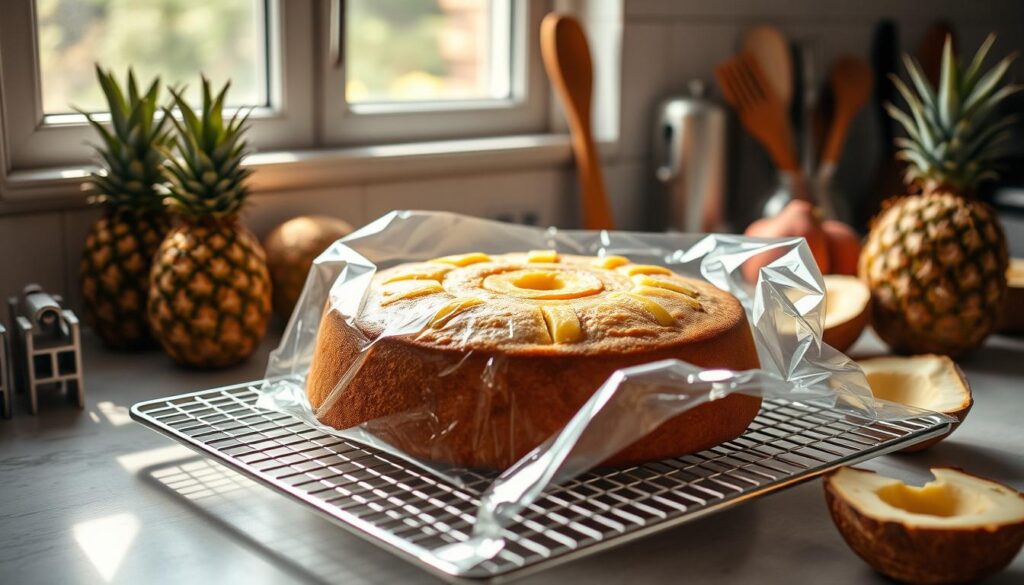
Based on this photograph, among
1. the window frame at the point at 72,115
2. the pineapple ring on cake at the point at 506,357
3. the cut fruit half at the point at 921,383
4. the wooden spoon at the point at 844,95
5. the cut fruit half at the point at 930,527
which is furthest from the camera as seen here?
the wooden spoon at the point at 844,95

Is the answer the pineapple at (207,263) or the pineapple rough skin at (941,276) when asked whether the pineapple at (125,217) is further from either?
the pineapple rough skin at (941,276)

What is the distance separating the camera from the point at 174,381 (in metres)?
1.16

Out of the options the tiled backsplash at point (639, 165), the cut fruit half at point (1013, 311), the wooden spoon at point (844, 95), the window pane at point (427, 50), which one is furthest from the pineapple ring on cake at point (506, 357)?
the wooden spoon at point (844, 95)

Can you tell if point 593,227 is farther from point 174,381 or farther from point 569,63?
point 174,381

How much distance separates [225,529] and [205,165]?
507 mm

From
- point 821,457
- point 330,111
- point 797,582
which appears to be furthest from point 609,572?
point 330,111

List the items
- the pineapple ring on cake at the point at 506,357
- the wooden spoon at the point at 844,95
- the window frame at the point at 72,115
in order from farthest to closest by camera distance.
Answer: the wooden spoon at the point at 844,95 < the window frame at the point at 72,115 < the pineapple ring on cake at the point at 506,357

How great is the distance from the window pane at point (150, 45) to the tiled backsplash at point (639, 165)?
0.17 meters

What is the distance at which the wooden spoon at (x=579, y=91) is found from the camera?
157cm

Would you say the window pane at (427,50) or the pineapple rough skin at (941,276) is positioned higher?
the window pane at (427,50)

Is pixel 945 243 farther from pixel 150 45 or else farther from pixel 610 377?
pixel 150 45

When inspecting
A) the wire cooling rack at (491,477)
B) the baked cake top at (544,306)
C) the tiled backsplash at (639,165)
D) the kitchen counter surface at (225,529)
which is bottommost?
the kitchen counter surface at (225,529)

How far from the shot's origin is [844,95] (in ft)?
6.12

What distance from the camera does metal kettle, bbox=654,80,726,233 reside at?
1694 millimetres
